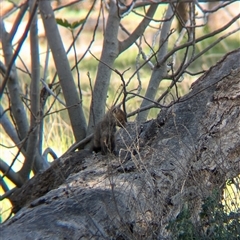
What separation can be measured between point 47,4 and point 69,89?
1.45 feet

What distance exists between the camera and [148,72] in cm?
854

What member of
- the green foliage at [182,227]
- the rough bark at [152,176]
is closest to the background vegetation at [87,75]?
the green foliage at [182,227]

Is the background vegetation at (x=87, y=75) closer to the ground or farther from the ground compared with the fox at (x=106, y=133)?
farther from the ground

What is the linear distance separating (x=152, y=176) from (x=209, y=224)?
29 cm

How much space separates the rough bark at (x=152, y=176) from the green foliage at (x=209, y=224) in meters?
0.05

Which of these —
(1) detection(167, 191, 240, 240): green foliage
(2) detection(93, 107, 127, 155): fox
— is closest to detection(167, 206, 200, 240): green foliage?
(1) detection(167, 191, 240, 240): green foliage

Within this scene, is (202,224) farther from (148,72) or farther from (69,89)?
(148,72)

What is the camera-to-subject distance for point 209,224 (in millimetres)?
2443

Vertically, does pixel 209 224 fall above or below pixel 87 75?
below

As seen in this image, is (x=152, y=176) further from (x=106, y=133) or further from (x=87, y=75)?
(x=87, y=75)

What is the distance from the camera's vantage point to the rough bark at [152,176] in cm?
222

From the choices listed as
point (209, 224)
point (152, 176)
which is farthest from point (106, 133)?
point (209, 224)

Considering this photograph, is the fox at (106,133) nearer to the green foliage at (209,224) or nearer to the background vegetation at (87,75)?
the background vegetation at (87,75)

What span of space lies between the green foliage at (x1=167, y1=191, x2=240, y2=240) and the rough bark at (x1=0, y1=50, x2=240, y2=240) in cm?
5
